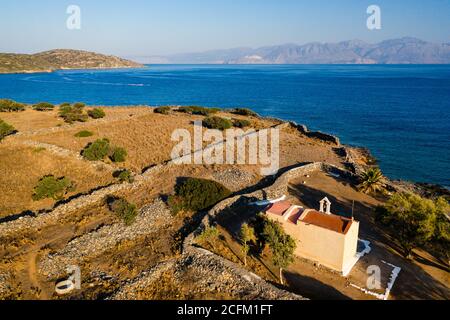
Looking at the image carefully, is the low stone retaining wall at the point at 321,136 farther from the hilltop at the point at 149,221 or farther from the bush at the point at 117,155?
the bush at the point at 117,155

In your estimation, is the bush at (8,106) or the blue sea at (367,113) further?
the bush at (8,106)

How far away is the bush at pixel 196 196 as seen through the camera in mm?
23000

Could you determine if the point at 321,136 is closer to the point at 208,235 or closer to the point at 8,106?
the point at 208,235

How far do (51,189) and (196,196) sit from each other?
1142 centimetres

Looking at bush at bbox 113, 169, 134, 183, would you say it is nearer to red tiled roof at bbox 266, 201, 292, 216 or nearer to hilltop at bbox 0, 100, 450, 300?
hilltop at bbox 0, 100, 450, 300

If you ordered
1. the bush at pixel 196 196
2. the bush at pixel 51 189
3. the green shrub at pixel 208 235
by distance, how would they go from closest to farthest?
the green shrub at pixel 208 235 < the bush at pixel 196 196 < the bush at pixel 51 189

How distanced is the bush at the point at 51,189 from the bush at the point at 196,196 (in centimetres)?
914

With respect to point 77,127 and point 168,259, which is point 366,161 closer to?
point 168,259

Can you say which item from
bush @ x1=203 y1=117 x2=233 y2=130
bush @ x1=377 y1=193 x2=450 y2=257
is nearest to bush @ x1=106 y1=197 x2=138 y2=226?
bush @ x1=377 y1=193 x2=450 y2=257

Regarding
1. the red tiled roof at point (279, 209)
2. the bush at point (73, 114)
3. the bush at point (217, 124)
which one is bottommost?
the red tiled roof at point (279, 209)

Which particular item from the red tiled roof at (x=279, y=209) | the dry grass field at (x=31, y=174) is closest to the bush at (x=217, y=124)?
the dry grass field at (x=31, y=174)

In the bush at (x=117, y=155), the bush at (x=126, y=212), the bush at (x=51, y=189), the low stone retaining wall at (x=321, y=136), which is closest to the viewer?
the bush at (x=126, y=212)
